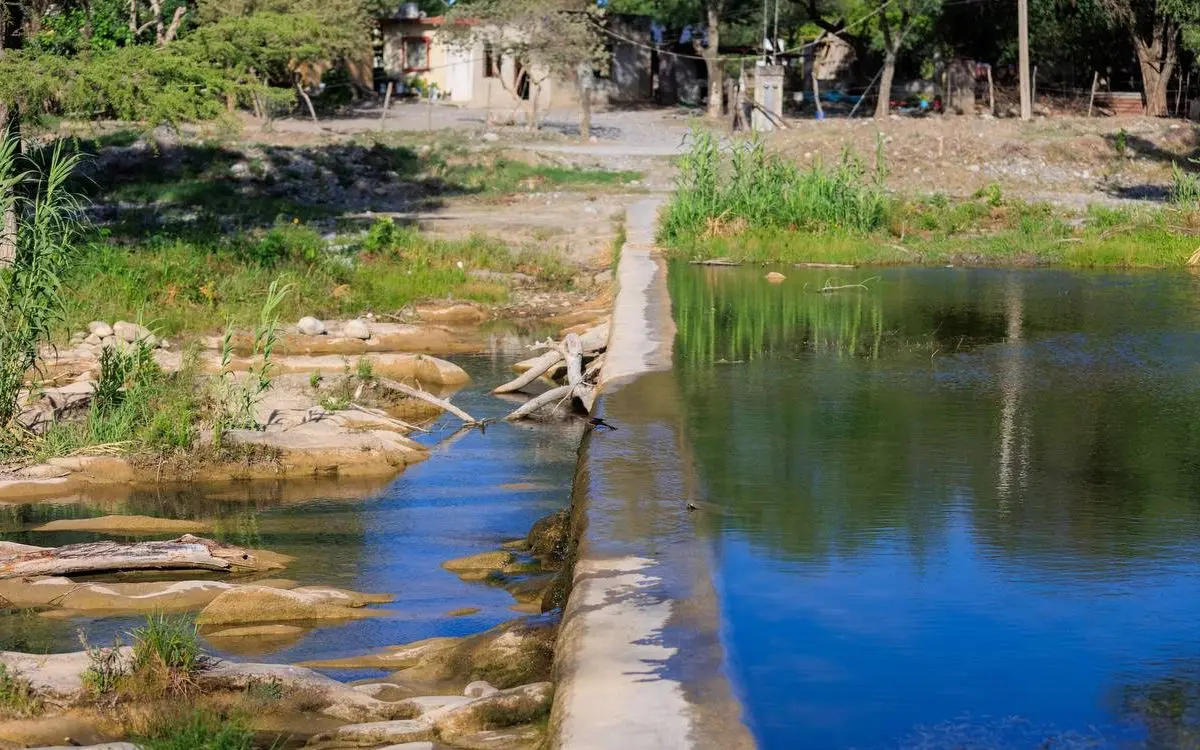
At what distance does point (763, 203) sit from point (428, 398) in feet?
26.9

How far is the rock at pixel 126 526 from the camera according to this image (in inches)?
373

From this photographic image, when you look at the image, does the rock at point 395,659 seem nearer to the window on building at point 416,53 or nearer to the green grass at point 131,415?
the green grass at point 131,415

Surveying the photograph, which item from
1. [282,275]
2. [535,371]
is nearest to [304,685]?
[535,371]

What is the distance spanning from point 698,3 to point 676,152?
532 inches

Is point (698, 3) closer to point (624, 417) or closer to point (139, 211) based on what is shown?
point (139, 211)

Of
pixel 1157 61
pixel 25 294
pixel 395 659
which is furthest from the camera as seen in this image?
pixel 1157 61

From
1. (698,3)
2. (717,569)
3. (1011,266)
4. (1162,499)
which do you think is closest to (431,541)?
(717,569)

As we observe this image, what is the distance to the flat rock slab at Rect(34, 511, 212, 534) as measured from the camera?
947cm

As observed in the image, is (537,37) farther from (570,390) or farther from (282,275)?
(570,390)

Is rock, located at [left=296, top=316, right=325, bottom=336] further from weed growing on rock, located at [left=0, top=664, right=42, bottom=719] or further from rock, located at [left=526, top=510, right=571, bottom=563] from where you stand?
weed growing on rock, located at [left=0, top=664, right=42, bottom=719]

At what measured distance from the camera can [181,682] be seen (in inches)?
224

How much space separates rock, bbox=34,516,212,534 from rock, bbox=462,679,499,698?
13.6ft

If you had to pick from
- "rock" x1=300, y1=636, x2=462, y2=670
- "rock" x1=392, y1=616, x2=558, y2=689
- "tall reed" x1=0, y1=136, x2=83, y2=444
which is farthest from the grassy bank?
"rock" x1=392, y1=616, x2=558, y2=689

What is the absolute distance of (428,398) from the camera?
40.3ft
